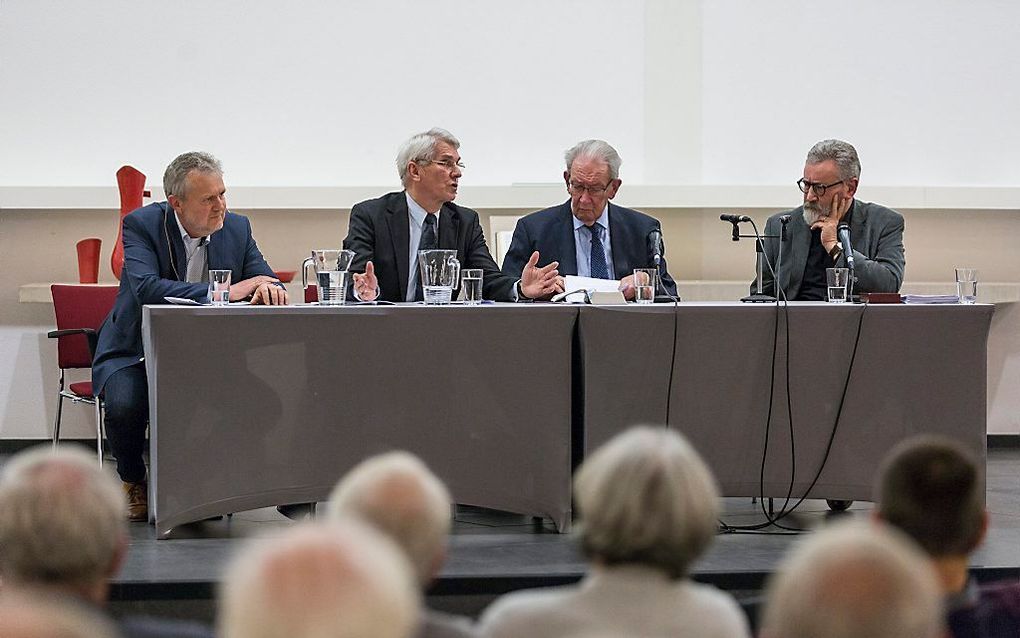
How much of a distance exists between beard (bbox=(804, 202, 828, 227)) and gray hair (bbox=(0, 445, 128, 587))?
3.39m

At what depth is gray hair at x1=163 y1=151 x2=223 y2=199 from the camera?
4.05m

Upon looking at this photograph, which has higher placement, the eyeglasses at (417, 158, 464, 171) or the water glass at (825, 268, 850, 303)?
the eyeglasses at (417, 158, 464, 171)

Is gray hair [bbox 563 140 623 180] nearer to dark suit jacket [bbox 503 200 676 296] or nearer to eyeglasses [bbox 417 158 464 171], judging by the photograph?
dark suit jacket [bbox 503 200 676 296]

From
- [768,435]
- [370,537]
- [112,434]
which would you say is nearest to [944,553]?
[370,537]

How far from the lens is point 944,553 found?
1619mm

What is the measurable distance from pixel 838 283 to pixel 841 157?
0.76m

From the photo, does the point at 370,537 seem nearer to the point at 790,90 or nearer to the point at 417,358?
the point at 417,358

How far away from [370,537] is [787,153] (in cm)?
526

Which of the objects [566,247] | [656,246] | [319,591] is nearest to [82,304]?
[566,247]

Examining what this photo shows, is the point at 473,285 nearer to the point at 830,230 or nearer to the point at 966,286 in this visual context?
the point at 830,230

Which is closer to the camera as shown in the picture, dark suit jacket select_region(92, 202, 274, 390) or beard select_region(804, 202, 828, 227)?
dark suit jacket select_region(92, 202, 274, 390)

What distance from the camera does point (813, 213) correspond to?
14.6ft

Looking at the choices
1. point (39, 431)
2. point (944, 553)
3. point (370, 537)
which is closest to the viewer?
point (370, 537)

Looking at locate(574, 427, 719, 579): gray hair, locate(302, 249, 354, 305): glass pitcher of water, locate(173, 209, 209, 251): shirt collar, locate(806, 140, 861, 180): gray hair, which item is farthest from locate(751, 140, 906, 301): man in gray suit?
locate(574, 427, 719, 579): gray hair
